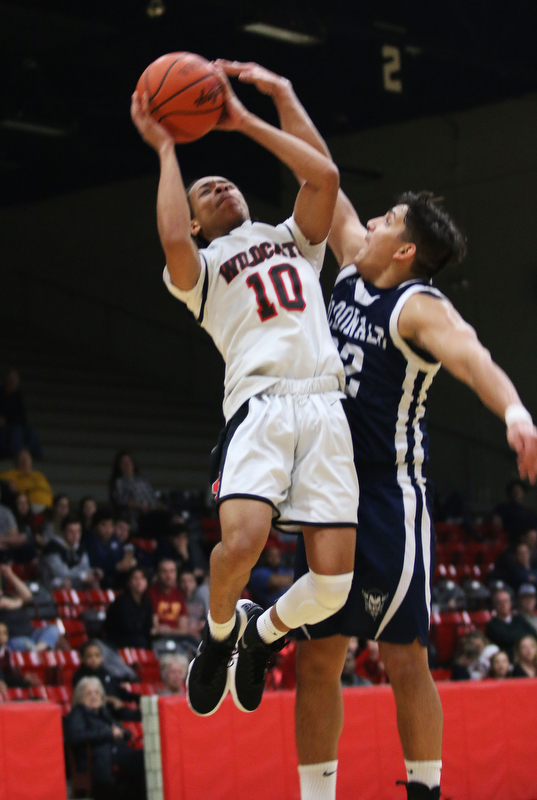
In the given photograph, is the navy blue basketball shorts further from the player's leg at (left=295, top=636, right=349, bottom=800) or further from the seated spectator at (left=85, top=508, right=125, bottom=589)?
the seated spectator at (left=85, top=508, right=125, bottom=589)

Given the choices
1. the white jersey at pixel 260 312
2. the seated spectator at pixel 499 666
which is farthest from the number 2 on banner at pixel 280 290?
the seated spectator at pixel 499 666

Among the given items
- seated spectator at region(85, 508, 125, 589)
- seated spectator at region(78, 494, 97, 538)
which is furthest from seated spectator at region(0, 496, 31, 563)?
seated spectator at region(78, 494, 97, 538)

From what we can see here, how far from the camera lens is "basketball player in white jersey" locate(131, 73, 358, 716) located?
380 centimetres

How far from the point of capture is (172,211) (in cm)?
385

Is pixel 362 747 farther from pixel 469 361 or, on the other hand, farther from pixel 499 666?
pixel 469 361

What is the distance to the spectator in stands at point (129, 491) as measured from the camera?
12.6 m

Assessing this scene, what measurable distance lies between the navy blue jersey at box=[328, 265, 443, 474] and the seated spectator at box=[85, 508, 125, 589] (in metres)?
6.72

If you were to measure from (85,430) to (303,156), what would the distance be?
42.1 ft

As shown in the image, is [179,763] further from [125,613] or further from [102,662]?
[125,613]

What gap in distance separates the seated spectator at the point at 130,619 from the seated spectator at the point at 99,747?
73.1 inches

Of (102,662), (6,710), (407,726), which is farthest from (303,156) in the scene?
(102,662)

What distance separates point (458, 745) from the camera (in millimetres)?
6852

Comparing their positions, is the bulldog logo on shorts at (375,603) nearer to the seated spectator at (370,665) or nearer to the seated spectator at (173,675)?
the seated spectator at (173,675)

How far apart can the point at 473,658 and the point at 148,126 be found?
7392mm
